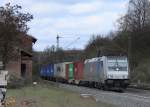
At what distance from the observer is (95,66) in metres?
54.8

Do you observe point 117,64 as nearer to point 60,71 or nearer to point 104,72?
point 104,72

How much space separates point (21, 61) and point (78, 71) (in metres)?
7.69

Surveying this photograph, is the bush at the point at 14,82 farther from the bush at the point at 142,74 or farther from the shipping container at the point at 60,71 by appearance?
the shipping container at the point at 60,71

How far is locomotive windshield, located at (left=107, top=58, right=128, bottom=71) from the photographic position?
49.6 meters

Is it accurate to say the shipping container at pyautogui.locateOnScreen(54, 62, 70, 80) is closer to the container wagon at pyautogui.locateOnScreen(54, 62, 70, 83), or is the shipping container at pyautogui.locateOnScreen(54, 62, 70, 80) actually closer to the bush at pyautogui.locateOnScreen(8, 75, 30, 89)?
the container wagon at pyautogui.locateOnScreen(54, 62, 70, 83)

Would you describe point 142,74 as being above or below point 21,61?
below

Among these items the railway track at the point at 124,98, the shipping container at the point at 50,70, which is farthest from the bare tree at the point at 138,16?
the railway track at the point at 124,98

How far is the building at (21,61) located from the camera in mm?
55469

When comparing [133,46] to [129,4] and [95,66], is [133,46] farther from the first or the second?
[95,66]

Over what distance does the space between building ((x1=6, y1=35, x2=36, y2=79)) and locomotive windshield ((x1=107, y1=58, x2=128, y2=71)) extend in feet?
31.7

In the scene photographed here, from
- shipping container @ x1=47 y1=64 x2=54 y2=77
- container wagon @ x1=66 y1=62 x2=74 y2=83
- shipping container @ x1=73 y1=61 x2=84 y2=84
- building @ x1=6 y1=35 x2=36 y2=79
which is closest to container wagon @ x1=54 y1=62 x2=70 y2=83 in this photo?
container wagon @ x1=66 y1=62 x2=74 y2=83

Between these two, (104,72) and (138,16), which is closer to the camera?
(104,72)

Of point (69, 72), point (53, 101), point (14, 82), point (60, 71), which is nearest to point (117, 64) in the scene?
point (14, 82)

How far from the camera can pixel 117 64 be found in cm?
4978
